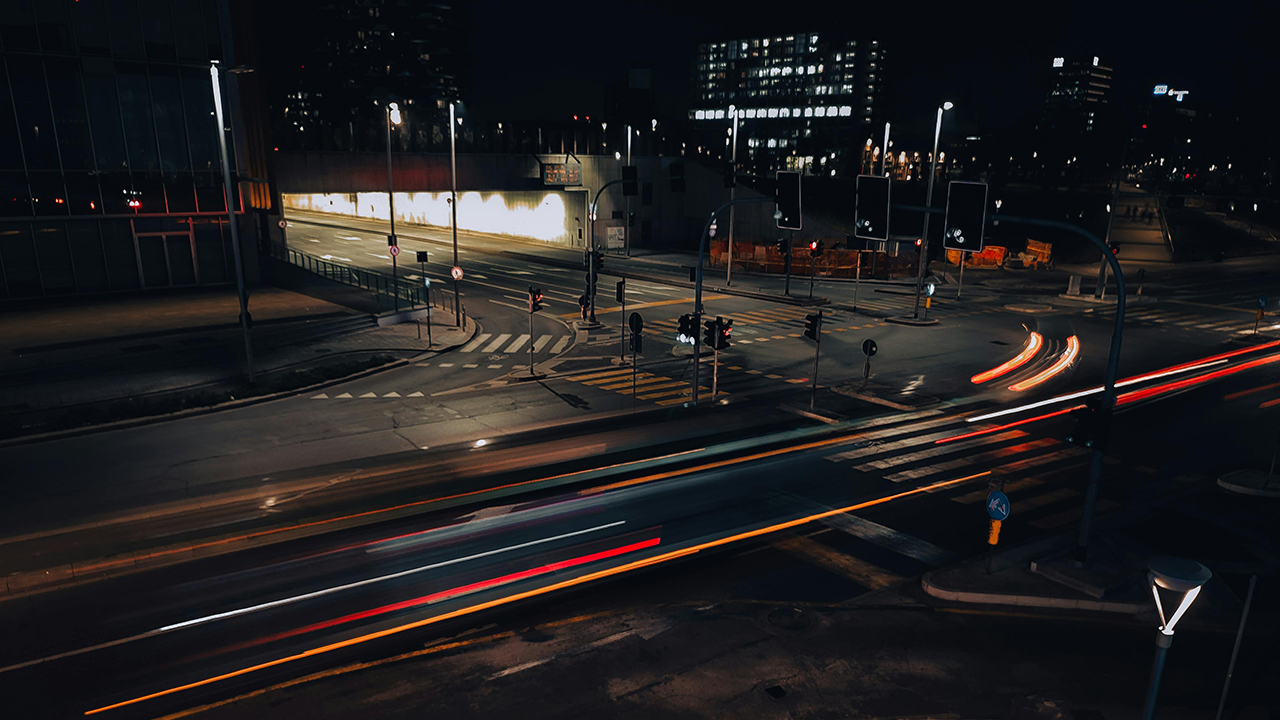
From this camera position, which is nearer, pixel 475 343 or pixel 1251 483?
pixel 1251 483

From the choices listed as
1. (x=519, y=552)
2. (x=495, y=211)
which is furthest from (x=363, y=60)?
(x=519, y=552)

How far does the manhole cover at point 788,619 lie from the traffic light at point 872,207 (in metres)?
11.5

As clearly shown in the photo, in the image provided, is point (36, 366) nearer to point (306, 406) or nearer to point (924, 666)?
point (306, 406)

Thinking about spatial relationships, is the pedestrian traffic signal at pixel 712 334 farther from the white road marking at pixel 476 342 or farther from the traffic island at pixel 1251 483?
the traffic island at pixel 1251 483

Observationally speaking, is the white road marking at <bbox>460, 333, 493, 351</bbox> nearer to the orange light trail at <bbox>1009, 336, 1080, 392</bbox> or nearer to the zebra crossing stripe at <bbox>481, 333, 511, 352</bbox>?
the zebra crossing stripe at <bbox>481, 333, 511, 352</bbox>

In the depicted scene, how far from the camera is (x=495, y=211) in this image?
74250mm

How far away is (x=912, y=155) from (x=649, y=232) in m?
122

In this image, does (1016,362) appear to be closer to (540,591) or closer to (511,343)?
(511,343)

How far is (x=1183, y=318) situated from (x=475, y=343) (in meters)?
38.2

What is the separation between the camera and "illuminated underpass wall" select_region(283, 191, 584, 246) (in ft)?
218

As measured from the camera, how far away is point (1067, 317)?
40125 mm

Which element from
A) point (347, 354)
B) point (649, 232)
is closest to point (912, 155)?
point (649, 232)

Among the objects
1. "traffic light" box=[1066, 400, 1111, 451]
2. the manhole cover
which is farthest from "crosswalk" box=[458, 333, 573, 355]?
"traffic light" box=[1066, 400, 1111, 451]

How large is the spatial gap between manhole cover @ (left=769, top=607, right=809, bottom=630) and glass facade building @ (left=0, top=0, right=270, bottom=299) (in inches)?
1466
